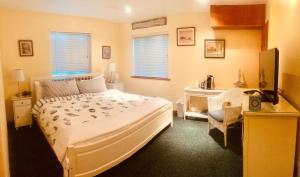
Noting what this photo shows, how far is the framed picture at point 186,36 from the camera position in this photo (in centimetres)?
453

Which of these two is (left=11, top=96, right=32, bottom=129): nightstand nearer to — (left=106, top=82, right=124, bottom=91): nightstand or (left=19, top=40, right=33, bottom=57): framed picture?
(left=19, top=40, right=33, bottom=57): framed picture

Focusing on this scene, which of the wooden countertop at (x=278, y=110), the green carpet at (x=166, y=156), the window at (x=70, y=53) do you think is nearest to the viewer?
the wooden countertop at (x=278, y=110)

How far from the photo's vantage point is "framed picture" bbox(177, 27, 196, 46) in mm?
4527

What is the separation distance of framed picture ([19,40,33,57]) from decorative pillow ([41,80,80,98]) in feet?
2.11

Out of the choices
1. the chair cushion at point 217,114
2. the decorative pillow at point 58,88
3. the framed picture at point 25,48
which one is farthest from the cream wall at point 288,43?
the framed picture at point 25,48

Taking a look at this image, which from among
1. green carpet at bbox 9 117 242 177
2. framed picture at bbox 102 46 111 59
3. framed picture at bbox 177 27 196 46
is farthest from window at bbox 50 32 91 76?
framed picture at bbox 177 27 196 46

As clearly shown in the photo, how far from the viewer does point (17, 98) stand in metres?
3.86

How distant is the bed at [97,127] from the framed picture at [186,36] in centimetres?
161

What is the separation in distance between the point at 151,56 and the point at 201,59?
4.38 ft

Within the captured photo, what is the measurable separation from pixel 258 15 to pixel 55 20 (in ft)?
13.1

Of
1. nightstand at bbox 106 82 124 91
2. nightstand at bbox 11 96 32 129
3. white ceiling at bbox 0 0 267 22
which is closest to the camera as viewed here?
white ceiling at bbox 0 0 267 22

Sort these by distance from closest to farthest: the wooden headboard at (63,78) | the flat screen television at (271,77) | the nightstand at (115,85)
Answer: the flat screen television at (271,77) < the wooden headboard at (63,78) < the nightstand at (115,85)

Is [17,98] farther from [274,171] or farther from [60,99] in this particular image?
[274,171]

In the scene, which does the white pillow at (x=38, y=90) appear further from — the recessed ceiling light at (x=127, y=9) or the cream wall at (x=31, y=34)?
the recessed ceiling light at (x=127, y=9)
